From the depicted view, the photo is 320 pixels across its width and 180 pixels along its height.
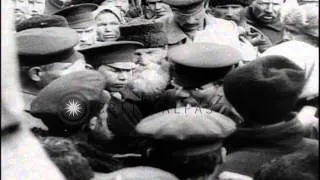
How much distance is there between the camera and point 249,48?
1.76 metres

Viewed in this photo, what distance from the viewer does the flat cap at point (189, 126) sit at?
1.65 metres

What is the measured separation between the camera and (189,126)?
168 cm

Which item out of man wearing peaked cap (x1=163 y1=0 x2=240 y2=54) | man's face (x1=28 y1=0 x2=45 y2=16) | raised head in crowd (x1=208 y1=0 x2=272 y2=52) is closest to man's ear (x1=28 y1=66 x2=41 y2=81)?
man's face (x1=28 y1=0 x2=45 y2=16)

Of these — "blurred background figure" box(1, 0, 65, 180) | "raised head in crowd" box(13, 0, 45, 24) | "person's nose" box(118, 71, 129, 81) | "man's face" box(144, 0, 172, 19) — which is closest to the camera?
"blurred background figure" box(1, 0, 65, 180)

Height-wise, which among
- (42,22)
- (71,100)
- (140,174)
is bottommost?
(140,174)

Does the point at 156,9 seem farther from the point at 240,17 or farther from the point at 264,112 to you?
the point at 264,112

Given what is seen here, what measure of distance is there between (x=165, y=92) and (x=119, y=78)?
0.12 m

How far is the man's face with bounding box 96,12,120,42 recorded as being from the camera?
1918mm

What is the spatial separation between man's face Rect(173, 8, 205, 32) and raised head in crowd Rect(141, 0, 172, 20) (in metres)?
0.05

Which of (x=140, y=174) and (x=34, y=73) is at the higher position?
(x=34, y=73)

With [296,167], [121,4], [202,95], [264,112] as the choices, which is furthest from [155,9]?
[296,167]

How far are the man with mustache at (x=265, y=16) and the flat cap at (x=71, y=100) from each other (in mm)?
380

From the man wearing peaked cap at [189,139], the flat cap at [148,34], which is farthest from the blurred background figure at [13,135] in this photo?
the flat cap at [148,34]

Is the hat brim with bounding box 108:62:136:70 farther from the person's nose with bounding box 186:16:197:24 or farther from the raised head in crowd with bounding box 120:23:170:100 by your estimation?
the person's nose with bounding box 186:16:197:24
